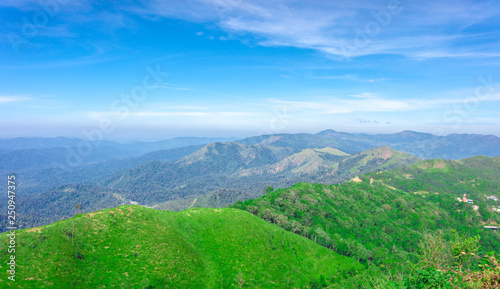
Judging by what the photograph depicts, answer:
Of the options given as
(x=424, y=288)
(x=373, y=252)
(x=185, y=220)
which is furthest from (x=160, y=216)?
(x=373, y=252)

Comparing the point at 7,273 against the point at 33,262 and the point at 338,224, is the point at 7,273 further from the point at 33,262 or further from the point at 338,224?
the point at 338,224

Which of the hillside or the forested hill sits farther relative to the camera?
the forested hill

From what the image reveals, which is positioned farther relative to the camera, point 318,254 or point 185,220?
point 318,254

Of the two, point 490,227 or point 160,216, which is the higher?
point 160,216

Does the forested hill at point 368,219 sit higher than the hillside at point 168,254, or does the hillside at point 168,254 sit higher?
the hillside at point 168,254

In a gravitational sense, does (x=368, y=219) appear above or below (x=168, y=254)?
below

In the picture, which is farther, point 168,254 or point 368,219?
point 368,219

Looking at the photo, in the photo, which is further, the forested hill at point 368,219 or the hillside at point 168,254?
the forested hill at point 368,219

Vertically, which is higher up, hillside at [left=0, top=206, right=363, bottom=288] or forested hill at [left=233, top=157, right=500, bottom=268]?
hillside at [left=0, top=206, right=363, bottom=288]
